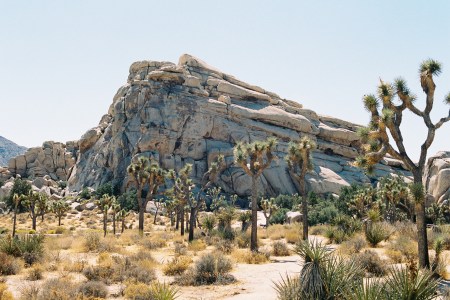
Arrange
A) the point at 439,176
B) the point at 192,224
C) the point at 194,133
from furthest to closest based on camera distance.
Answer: the point at 194,133
the point at 439,176
the point at 192,224

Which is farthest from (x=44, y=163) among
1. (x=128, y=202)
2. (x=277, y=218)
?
(x=277, y=218)

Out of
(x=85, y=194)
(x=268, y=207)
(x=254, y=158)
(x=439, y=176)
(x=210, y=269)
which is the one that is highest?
(x=439, y=176)

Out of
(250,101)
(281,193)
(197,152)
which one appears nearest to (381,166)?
(281,193)

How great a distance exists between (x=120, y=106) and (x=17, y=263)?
2738 inches

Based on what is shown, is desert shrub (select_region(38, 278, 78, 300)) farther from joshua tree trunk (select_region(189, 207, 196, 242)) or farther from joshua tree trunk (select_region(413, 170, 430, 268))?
joshua tree trunk (select_region(189, 207, 196, 242))

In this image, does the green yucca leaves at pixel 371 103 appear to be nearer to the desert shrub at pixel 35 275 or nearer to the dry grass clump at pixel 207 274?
the dry grass clump at pixel 207 274

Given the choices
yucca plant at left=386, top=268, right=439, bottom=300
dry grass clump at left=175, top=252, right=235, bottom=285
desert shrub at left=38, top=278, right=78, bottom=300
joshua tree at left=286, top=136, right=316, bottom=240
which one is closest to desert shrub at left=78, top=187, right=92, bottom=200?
joshua tree at left=286, top=136, right=316, bottom=240

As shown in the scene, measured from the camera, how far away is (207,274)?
13.6 metres

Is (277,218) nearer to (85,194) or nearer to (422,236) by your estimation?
(422,236)

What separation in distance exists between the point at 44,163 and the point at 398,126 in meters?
89.6

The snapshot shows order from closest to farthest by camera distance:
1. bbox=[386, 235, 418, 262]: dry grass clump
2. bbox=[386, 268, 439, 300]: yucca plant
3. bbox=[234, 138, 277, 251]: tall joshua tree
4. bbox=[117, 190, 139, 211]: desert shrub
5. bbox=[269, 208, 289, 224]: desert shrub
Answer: bbox=[386, 268, 439, 300]: yucca plant → bbox=[386, 235, 418, 262]: dry grass clump → bbox=[234, 138, 277, 251]: tall joshua tree → bbox=[269, 208, 289, 224]: desert shrub → bbox=[117, 190, 139, 211]: desert shrub

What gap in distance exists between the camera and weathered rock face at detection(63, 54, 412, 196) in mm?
73562


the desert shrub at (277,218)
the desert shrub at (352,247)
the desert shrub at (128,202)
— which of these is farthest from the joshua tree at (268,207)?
the desert shrub at (128,202)

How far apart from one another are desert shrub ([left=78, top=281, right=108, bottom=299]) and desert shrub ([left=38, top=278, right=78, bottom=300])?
7.9 inches
